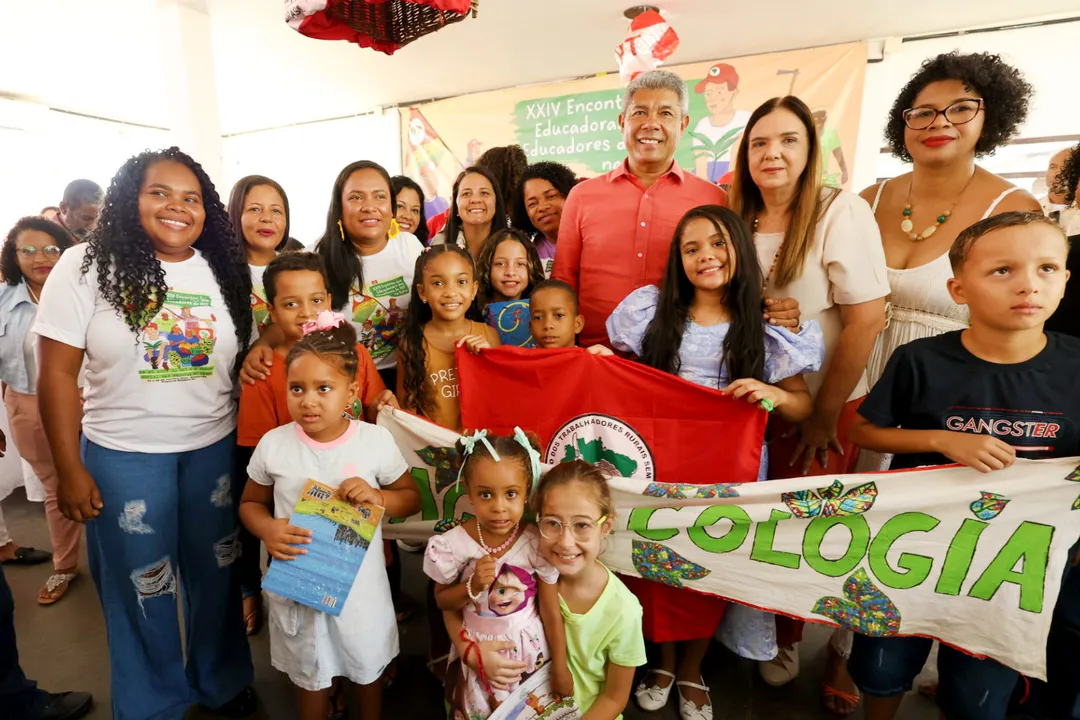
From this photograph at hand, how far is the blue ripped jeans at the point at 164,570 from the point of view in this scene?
5.71ft

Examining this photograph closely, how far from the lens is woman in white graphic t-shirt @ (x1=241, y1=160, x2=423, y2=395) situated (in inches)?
94.3

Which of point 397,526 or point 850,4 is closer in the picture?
point 397,526

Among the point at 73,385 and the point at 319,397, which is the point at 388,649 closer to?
the point at 319,397

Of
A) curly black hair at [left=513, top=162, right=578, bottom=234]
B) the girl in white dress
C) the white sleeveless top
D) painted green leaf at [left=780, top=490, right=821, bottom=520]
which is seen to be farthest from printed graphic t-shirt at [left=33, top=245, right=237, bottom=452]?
the white sleeveless top

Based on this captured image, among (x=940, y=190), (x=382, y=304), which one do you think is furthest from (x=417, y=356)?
(x=940, y=190)

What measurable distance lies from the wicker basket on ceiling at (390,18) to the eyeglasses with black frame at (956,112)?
1.66 m

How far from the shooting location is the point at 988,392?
1518 mm

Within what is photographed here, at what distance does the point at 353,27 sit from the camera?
2141mm

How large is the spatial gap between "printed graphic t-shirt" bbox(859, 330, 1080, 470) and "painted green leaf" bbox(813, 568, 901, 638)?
19.2 inches

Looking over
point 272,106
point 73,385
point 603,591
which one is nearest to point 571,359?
point 603,591

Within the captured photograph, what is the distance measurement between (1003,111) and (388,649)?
9.35 feet

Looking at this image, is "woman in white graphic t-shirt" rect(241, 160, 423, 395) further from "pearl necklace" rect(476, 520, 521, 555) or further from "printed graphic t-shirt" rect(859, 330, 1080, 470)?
"printed graphic t-shirt" rect(859, 330, 1080, 470)

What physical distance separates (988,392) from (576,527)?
1.16 metres

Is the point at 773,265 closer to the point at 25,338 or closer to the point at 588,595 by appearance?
the point at 588,595
